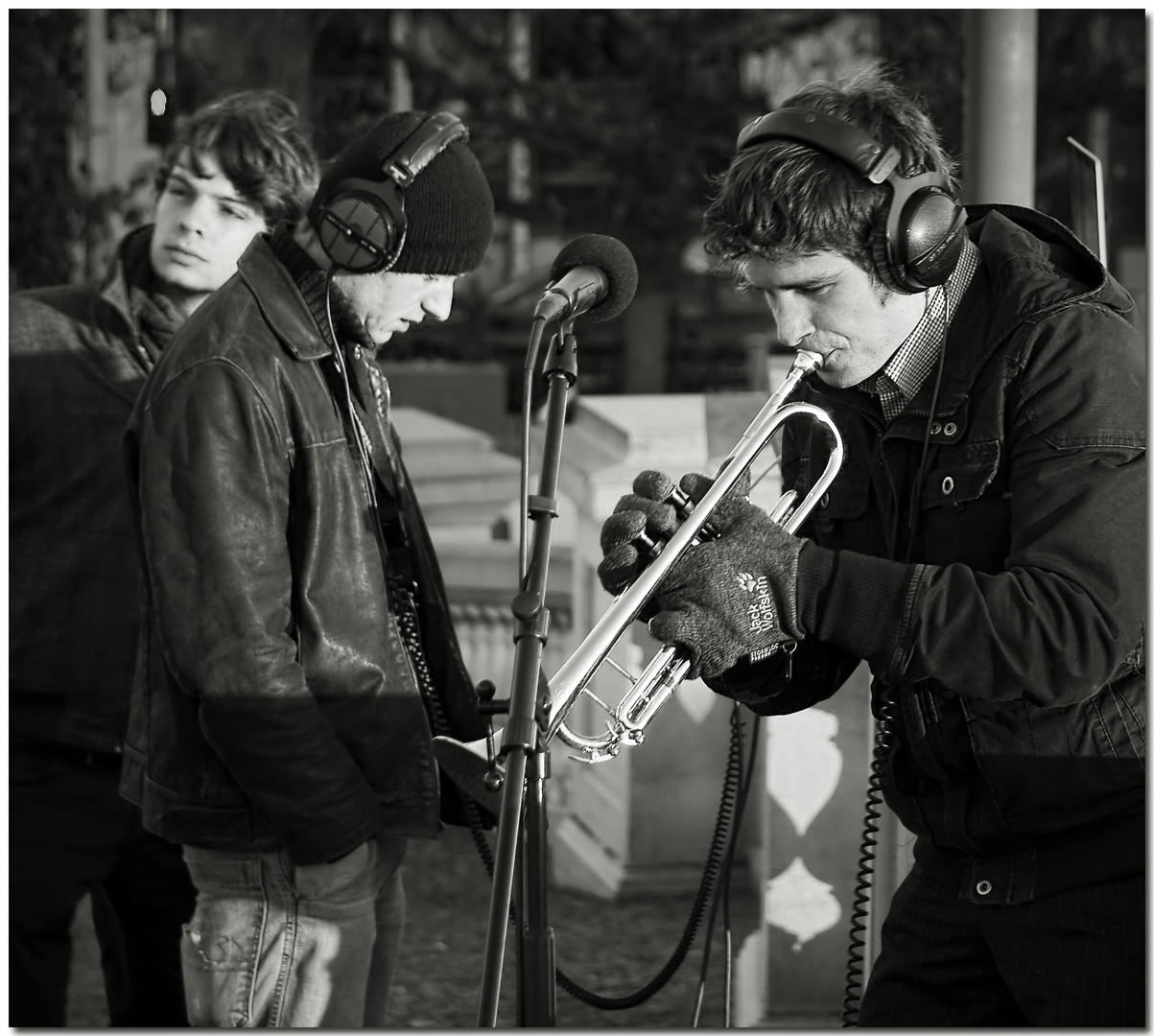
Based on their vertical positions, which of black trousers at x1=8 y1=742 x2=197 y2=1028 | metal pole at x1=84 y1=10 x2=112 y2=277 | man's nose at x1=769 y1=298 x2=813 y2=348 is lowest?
black trousers at x1=8 y1=742 x2=197 y2=1028

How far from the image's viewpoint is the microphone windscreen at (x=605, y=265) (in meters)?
2.40

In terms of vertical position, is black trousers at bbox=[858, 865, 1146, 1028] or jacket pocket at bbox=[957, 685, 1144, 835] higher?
jacket pocket at bbox=[957, 685, 1144, 835]

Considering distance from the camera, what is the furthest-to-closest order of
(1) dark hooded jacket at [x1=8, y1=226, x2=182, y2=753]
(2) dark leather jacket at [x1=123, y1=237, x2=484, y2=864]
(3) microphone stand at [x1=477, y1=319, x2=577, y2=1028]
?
(1) dark hooded jacket at [x1=8, y1=226, x2=182, y2=753], (2) dark leather jacket at [x1=123, y1=237, x2=484, y2=864], (3) microphone stand at [x1=477, y1=319, x2=577, y2=1028]

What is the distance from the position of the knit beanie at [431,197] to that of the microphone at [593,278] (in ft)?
1.67

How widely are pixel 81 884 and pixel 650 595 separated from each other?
170 centimetres

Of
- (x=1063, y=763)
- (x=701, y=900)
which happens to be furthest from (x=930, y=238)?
(x=701, y=900)

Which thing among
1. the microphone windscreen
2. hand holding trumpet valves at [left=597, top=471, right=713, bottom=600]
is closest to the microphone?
the microphone windscreen

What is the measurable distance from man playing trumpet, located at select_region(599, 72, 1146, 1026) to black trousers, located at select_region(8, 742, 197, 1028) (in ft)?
5.14

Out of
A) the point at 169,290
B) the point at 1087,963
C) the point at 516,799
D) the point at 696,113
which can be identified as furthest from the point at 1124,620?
A: the point at 696,113

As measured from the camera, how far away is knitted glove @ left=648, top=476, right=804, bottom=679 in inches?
88.6

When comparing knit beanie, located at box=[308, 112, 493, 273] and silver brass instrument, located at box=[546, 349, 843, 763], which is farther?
knit beanie, located at box=[308, 112, 493, 273]

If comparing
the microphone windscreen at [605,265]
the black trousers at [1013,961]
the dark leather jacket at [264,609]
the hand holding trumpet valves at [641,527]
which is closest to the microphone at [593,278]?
the microphone windscreen at [605,265]

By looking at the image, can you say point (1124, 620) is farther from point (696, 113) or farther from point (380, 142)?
point (696, 113)

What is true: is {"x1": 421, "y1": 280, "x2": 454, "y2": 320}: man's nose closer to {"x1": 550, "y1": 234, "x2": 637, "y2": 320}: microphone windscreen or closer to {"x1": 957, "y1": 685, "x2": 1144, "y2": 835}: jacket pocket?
{"x1": 550, "y1": 234, "x2": 637, "y2": 320}: microphone windscreen
